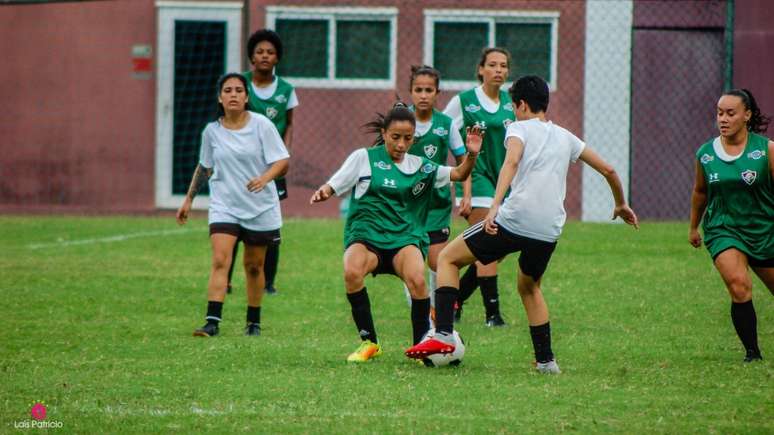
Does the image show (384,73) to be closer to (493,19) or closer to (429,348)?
(493,19)

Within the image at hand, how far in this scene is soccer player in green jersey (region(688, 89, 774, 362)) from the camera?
8109 millimetres

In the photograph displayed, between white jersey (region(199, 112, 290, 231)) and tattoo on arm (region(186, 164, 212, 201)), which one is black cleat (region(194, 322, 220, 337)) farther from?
tattoo on arm (region(186, 164, 212, 201))

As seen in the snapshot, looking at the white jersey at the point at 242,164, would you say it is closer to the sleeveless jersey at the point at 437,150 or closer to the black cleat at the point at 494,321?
the sleeveless jersey at the point at 437,150

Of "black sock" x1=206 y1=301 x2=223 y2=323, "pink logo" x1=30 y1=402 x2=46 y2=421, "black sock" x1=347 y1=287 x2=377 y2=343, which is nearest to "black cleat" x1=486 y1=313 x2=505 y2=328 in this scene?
"black sock" x1=347 y1=287 x2=377 y2=343

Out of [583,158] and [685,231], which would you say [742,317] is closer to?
[583,158]

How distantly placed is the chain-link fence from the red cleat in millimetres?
11910

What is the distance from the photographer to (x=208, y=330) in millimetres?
9141

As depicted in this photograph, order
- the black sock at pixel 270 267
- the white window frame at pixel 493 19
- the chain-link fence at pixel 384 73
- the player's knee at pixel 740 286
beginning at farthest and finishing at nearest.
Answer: the white window frame at pixel 493 19 < the chain-link fence at pixel 384 73 < the black sock at pixel 270 267 < the player's knee at pixel 740 286

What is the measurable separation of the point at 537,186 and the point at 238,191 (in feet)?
8.37

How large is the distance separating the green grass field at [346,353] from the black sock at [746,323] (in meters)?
0.20

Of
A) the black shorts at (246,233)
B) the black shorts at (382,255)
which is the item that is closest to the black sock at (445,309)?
the black shorts at (382,255)

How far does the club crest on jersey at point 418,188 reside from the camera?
8.34 metres

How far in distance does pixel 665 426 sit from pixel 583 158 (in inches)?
76.4

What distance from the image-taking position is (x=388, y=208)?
8.28 m
